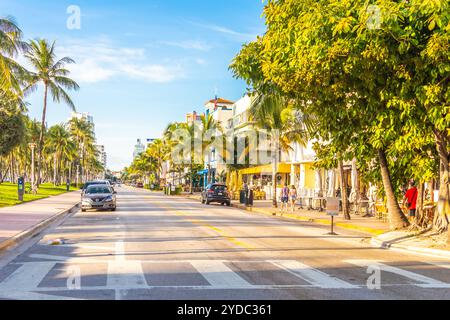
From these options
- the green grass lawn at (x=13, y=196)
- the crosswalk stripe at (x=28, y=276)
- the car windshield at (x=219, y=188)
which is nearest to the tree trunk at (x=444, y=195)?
the crosswalk stripe at (x=28, y=276)

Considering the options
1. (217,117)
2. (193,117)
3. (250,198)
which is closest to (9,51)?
(250,198)

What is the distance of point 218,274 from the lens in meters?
9.56

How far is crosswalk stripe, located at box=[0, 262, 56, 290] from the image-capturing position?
8.45m

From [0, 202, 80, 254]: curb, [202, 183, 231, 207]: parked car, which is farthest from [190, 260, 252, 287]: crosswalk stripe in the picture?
[202, 183, 231, 207]: parked car

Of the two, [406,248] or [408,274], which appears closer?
[408,274]

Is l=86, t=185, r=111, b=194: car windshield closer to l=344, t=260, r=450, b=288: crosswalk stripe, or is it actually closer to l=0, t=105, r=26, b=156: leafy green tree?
l=0, t=105, r=26, b=156: leafy green tree

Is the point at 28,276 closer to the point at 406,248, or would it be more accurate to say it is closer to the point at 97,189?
the point at 406,248

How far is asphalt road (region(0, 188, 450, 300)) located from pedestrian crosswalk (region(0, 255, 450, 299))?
16 millimetres

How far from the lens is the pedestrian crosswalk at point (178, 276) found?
8.32m

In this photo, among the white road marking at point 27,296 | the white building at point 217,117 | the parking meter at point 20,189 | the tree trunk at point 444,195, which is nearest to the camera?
the white road marking at point 27,296

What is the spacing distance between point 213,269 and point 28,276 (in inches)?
129

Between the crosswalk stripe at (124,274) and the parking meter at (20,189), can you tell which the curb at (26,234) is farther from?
the parking meter at (20,189)

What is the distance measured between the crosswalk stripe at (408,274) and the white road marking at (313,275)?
128 cm
